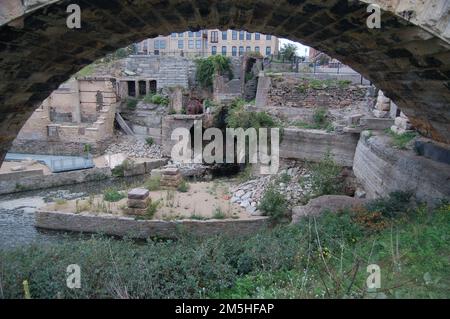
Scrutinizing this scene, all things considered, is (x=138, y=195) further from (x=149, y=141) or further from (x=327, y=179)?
(x=149, y=141)

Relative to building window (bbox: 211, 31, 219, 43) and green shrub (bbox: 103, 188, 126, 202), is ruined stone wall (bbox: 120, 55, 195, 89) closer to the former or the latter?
green shrub (bbox: 103, 188, 126, 202)

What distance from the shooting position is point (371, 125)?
37.3 ft

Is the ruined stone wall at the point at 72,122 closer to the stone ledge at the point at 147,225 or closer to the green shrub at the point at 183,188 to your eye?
the green shrub at the point at 183,188

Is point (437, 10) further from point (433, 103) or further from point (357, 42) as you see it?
point (433, 103)

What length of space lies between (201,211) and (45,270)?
7.34 m

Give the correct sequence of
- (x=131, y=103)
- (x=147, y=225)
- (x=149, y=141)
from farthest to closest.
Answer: (x=131, y=103)
(x=149, y=141)
(x=147, y=225)

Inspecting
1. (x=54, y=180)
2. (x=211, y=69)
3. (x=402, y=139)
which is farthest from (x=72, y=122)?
(x=402, y=139)

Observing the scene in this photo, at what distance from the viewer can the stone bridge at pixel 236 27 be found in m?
3.12

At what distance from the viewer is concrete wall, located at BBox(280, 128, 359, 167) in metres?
12.1

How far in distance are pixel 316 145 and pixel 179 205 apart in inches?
216

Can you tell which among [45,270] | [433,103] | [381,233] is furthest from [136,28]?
[381,233]

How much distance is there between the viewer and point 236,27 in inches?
197

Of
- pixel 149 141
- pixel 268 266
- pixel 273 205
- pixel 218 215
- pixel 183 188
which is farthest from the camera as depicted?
pixel 149 141

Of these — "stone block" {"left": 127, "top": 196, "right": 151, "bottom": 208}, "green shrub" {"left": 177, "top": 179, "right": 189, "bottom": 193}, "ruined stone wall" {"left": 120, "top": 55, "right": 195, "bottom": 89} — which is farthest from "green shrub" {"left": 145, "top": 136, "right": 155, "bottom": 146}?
"stone block" {"left": 127, "top": 196, "right": 151, "bottom": 208}
